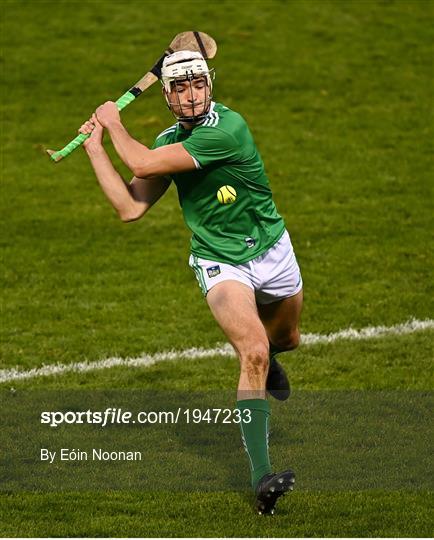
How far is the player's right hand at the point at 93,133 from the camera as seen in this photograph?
308 inches

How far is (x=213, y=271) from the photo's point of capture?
7.67 metres

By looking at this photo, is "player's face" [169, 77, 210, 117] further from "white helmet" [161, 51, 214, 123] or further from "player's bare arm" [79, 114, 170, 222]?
"player's bare arm" [79, 114, 170, 222]

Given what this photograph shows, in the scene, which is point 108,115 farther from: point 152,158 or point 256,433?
point 256,433

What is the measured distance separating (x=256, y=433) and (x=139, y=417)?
1917 millimetres

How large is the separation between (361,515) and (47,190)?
8796 mm

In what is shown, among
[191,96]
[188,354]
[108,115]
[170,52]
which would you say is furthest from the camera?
[188,354]

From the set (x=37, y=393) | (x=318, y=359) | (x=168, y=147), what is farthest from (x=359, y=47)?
(x=168, y=147)

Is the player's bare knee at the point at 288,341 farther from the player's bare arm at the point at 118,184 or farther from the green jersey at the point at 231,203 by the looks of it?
the player's bare arm at the point at 118,184

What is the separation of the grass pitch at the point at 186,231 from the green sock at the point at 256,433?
0.29 m

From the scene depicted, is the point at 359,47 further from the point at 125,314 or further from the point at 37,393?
the point at 37,393

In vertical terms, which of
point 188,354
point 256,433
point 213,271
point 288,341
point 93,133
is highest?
point 93,133

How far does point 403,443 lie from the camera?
8.33 metres

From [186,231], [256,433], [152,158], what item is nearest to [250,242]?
[152,158]

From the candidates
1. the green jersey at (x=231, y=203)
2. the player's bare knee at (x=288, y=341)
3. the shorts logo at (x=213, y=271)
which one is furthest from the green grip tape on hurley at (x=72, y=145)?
the player's bare knee at (x=288, y=341)
